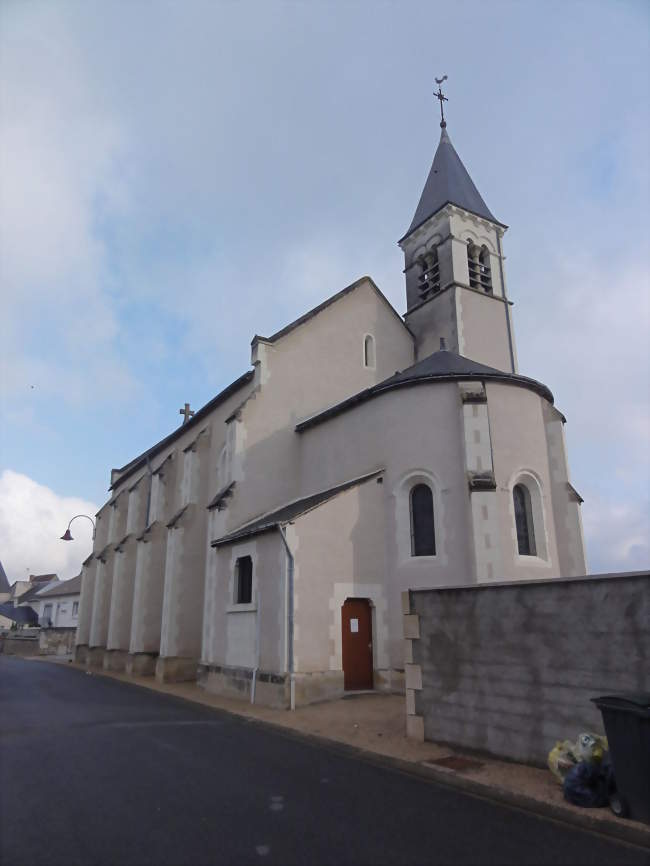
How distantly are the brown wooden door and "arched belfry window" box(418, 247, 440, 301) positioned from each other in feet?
47.8

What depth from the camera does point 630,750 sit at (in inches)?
214

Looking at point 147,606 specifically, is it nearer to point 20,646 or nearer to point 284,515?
point 284,515

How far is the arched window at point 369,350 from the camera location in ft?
71.8

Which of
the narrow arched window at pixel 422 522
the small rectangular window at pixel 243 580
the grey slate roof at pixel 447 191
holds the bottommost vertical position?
the small rectangular window at pixel 243 580

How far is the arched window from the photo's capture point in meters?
21.9

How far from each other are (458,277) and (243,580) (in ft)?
48.0

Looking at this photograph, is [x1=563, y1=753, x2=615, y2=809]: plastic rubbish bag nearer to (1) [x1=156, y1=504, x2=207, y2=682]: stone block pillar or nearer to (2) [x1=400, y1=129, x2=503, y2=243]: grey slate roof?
(1) [x1=156, y1=504, x2=207, y2=682]: stone block pillar

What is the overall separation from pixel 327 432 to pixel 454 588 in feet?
33.0

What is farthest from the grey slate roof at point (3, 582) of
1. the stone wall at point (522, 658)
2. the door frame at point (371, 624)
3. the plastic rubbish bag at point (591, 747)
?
the plastic rubbish bag at point (591, 747)

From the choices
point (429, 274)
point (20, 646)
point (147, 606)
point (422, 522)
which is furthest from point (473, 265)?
point (20, 646)

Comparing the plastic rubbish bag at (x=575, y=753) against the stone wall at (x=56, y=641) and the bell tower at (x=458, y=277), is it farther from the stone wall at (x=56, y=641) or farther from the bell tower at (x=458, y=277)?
the stone wall at (x=56, y=641)

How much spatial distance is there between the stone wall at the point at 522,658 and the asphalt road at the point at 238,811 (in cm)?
133

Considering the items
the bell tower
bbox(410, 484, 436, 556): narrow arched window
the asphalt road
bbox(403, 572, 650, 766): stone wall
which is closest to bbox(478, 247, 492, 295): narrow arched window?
the bell tower

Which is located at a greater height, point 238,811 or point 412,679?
point 412,679
